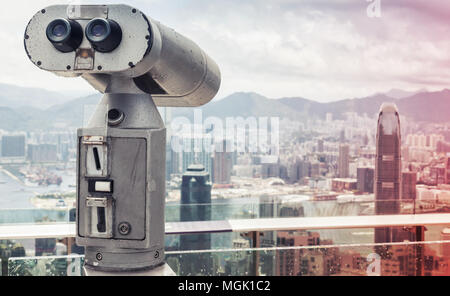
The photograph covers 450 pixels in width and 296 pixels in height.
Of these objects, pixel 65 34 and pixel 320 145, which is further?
pixel 320 145

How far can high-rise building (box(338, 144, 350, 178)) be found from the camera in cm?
578

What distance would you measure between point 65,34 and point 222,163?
4431 millimetres

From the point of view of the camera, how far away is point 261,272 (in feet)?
5.73

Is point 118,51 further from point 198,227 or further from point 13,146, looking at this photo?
point 13,146

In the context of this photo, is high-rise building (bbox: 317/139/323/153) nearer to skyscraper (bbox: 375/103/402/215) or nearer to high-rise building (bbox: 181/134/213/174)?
skyscraper (bbox: 375/103/402/215)

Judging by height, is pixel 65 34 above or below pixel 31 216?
above

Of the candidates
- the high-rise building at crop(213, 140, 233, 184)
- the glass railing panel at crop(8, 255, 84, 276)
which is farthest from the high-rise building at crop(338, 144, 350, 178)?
the glass railing panel at crop(8, 255, 84, 276)

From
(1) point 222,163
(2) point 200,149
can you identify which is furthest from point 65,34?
(1) point 222,163

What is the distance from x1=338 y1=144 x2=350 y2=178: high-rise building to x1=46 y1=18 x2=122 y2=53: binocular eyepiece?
4.84m

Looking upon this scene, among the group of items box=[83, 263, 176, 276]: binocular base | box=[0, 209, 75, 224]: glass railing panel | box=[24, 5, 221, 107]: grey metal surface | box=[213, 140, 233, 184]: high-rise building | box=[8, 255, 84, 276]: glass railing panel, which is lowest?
box=[0, 209, 75, 224]: glass railing panel

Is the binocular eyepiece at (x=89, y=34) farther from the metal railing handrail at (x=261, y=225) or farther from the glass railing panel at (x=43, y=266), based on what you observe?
the metal railing handrail at (x=261, y=225)

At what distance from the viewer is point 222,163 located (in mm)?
5621

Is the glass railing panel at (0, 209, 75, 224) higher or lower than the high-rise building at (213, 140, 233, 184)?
lower

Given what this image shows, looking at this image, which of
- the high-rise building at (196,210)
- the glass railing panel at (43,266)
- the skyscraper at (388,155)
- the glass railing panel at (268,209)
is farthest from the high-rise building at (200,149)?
the glass railing panel at (43,266)
